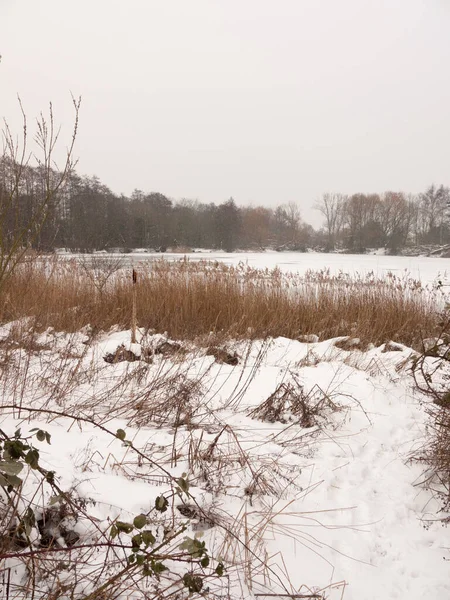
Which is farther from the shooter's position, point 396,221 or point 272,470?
point 396,221

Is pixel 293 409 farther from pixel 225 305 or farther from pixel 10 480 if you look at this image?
pixel 225 305

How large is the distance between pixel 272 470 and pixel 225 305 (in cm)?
471

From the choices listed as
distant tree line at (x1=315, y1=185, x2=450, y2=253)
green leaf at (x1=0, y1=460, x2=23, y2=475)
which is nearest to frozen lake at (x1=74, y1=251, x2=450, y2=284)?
green leaf at (x1=0, y1=460, x2=23, y2=475)

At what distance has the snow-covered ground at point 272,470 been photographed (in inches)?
58.4

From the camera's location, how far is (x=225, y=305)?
21.8 ft

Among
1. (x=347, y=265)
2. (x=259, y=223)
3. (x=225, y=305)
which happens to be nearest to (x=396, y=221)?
(x=259, y=223)

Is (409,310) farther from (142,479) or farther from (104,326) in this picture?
(142,479)

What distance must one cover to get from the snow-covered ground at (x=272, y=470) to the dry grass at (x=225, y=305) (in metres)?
2.32

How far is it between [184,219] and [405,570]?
40487 mm

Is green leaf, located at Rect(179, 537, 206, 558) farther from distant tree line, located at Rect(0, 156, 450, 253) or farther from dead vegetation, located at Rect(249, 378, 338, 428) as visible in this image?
distant tree line, located at Rect(0, 156, 450, 253)

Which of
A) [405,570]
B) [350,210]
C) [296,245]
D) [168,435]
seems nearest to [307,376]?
[168,435]

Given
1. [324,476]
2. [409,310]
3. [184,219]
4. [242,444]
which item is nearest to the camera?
[324,476]

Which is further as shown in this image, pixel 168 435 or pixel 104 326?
pixel 104 326

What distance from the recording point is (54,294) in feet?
21.3
